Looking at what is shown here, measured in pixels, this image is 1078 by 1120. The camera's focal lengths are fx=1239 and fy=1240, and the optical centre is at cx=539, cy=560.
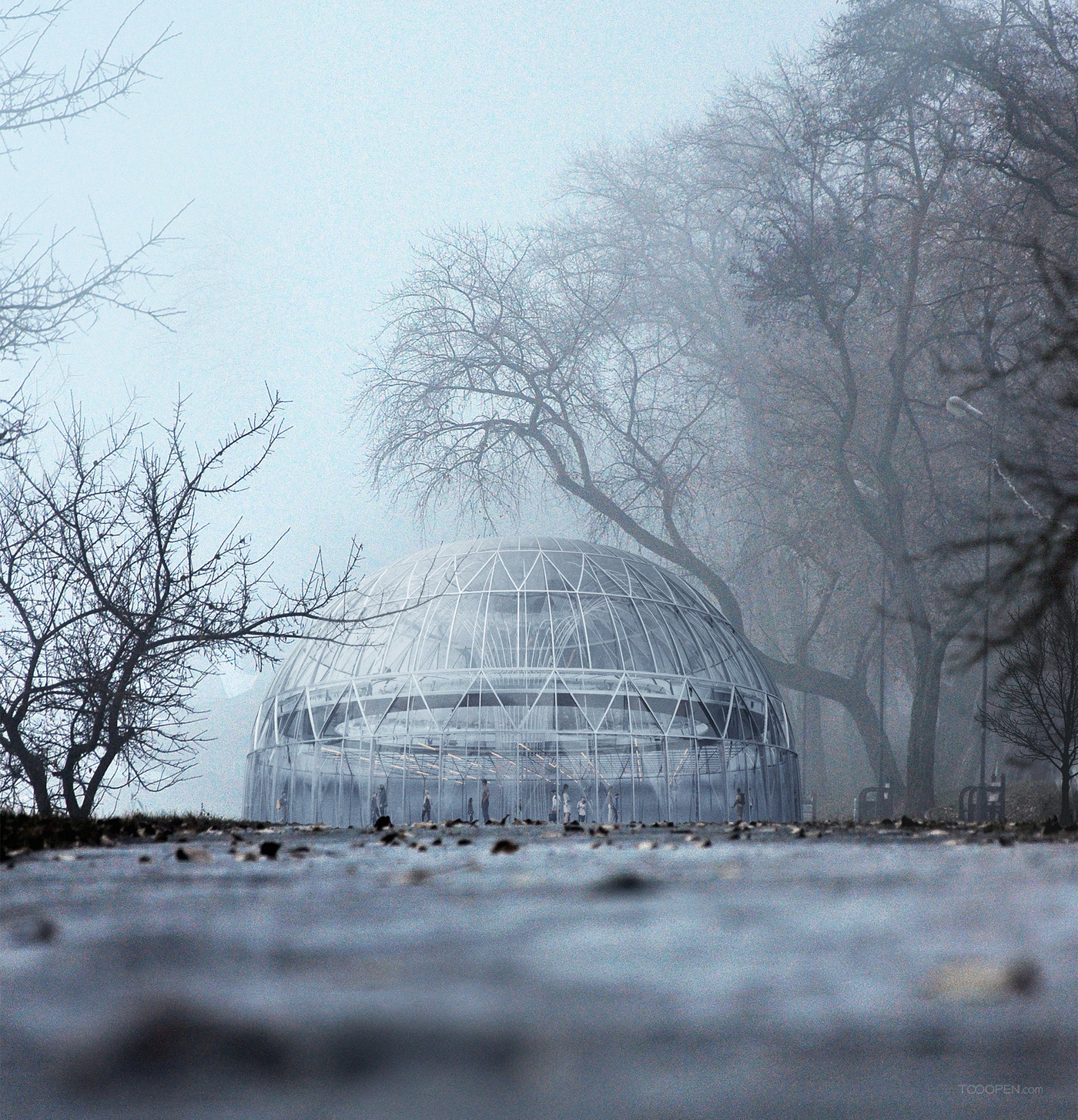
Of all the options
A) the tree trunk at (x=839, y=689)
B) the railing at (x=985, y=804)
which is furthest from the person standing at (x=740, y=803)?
the railing at (x=985, y=804)

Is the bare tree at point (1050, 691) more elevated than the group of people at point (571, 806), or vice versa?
the bare tree at point (1050, 691)

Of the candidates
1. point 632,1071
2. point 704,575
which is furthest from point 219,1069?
point 704,575

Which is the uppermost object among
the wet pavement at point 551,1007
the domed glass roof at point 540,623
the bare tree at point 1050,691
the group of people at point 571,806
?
the domed glass roof at point 540,623

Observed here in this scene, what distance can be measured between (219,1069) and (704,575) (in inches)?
1221

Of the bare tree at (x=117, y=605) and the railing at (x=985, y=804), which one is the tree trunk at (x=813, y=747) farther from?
the bare tree at (x=117, y=605)

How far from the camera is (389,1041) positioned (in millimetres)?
1034

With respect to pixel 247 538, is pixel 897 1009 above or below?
below

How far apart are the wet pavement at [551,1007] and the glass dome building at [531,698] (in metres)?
23.4

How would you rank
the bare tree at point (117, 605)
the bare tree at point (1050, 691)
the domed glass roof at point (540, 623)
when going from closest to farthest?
the bare tree at point (117, 605) < the bare tree at point (1050, 691) < the domed glass roof at point (540, 623)

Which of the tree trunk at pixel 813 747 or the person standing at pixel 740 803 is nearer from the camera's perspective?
the person standing at pixel 740 803

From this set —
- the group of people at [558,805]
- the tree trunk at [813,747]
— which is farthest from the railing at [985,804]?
the tree trunk at [813,747]

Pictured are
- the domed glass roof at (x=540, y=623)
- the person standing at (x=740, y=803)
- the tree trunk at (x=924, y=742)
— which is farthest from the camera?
the person standing at (x=740, y=803)

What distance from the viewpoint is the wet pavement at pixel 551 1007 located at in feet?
3.08

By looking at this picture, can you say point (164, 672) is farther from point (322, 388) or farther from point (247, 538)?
point (322, 388)
